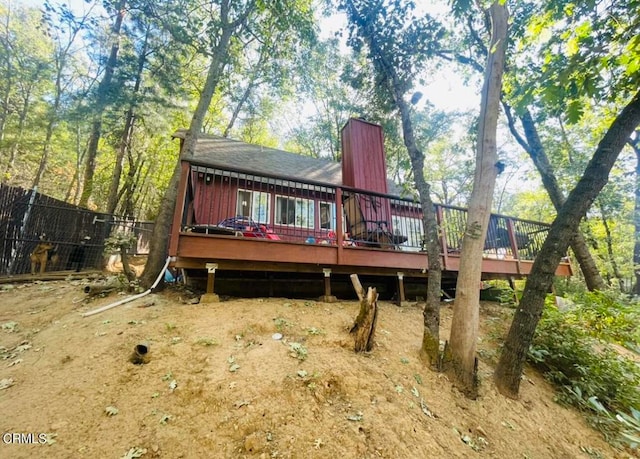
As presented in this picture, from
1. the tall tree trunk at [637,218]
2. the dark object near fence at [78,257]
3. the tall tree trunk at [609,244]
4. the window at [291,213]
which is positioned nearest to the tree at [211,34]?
the window at [291,213]

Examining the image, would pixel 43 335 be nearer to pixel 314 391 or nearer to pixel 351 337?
pixel 314 391

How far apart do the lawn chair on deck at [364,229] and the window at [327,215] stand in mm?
1824

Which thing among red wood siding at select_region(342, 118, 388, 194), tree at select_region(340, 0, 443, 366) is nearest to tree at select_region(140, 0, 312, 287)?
tree at select_region(340, 0, 443, 366)

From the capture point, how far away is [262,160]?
10211 mm

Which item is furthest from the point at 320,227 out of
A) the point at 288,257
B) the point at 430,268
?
the point at 430,268

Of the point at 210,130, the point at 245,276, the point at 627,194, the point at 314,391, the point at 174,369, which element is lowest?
the point at 314,391

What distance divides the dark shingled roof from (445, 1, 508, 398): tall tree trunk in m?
5.42

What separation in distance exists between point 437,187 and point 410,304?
19.9 meters

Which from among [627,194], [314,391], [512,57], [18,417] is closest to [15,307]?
[18,417]

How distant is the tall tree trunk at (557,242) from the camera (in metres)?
3.17

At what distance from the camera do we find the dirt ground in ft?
6.43

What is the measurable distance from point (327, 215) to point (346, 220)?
6.73ft

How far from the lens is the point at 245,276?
522 cm

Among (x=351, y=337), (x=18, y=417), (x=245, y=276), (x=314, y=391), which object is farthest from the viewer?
(x=245, y=276)
